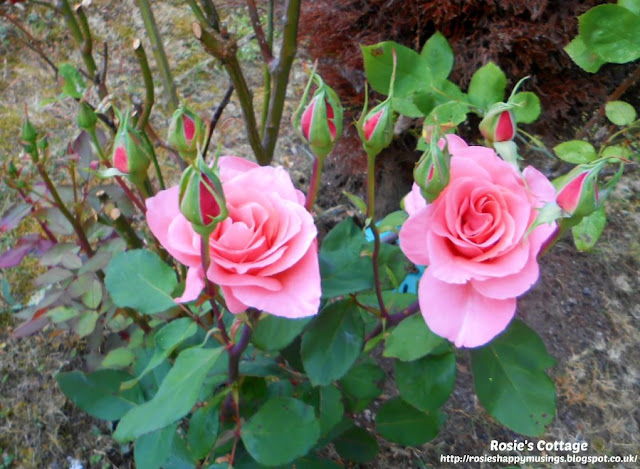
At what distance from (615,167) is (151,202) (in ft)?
4.59

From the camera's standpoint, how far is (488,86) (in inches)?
35.5

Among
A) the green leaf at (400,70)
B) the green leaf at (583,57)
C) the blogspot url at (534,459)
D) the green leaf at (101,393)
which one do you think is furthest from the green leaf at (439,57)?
the blogspot url at (534,459)

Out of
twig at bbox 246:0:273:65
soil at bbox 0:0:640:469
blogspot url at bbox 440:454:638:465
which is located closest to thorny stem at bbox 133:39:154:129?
twig at bbox 246:0:273:65

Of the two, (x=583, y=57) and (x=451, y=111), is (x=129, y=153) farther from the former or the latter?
(x=583, y=57)

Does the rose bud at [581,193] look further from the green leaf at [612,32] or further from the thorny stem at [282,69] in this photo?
the thorny stem at [282,69]

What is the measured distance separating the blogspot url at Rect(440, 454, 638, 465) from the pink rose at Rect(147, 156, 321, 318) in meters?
1.08

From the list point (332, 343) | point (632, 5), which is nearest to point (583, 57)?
point (632, 5)

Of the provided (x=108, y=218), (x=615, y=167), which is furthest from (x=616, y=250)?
(x=108, y=218)

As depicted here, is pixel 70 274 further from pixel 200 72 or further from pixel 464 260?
pixel 200 72

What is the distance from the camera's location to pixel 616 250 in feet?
6.36

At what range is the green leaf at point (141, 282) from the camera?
737mm

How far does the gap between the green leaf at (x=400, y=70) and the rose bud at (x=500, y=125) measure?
0.28 metres

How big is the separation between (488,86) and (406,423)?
600mm

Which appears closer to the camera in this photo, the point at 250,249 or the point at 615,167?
the point at 250,249
